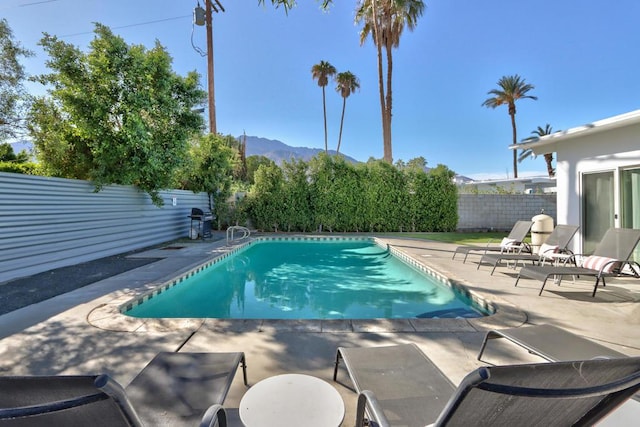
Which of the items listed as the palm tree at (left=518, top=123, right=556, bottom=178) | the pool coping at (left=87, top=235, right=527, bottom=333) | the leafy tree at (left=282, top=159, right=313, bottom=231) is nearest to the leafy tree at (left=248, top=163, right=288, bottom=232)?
the leafy tree at (left=282, top=159, right=313, bottom=231)

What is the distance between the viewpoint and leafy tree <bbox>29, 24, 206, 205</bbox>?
7910 mm

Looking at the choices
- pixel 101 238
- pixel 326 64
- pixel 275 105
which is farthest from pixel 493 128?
pixel 101 238

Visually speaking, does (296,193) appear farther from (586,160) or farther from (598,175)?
(598,175)

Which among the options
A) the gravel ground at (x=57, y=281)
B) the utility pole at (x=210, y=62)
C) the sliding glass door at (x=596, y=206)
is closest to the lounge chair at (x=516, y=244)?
the sliding glass door at (x=596, y=206)

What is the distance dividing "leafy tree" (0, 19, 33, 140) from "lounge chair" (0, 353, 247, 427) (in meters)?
8.56

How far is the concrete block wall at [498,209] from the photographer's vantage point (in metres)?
15.4

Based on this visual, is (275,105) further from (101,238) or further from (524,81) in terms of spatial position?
(101,238)

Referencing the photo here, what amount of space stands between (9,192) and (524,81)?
106ft

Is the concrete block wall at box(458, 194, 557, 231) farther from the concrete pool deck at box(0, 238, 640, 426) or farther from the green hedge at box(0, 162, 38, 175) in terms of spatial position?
the green hedge at box(0, 162, 38, 175)

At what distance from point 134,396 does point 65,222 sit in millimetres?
7412

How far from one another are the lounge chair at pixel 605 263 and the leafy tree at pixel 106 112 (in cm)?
945

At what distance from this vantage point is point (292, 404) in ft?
5.74

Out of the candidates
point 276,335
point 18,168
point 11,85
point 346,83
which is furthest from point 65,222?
point 346,83

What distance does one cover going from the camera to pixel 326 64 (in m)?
31.0
